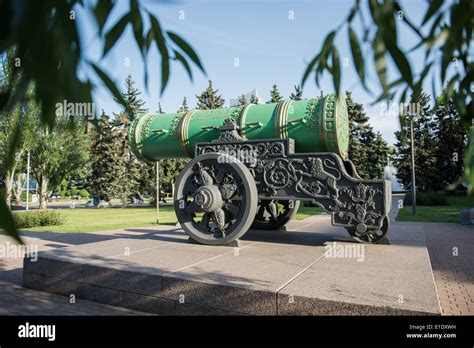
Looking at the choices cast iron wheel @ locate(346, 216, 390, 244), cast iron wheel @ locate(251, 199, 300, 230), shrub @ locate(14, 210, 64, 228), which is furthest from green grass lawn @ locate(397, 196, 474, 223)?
shrub @ locate(14, 210, 64, 228)

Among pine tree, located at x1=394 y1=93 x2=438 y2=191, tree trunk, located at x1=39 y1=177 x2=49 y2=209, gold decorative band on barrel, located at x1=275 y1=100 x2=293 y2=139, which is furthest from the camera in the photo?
pine tree, located at x1=394 y1=93 x2=438 y2=191

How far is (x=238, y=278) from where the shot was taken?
4.12 meters

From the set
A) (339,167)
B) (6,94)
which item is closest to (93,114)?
(6,94)

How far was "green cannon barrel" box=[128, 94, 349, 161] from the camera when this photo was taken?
6230 millimetres

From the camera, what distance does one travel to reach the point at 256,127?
6758mm

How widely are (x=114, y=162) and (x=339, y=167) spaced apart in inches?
1267

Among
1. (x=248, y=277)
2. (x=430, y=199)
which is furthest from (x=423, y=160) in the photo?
(x=248, y=277)

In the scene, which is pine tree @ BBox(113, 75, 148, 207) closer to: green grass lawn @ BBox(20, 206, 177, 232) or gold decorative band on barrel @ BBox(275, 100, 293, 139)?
green grass lawn @ BBox(20, 206, 177, 232)

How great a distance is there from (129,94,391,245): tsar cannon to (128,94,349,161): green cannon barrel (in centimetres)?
2

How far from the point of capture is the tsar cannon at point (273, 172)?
586 centimetres

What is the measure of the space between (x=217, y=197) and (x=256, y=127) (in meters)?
1.54

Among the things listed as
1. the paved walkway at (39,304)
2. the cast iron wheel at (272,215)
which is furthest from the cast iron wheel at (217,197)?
the paved walkway at (39,304)

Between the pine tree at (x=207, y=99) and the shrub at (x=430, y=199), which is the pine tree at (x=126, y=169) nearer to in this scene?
the pine tree at (x=207, y=99)
